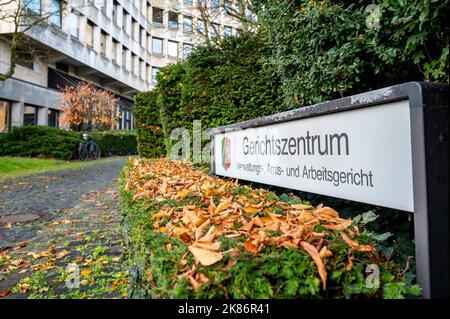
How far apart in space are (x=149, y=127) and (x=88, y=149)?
10.7 m

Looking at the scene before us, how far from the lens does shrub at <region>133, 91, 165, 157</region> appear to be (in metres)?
10.8

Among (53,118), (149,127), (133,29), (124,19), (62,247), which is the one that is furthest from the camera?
(133,29)

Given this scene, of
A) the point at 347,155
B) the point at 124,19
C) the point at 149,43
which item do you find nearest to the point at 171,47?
the point at 149,43

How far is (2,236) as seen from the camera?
461cm

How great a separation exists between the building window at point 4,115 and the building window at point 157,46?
2759 centimetres

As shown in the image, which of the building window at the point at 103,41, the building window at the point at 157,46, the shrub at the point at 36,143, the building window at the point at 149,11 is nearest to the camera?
the shrub at the point at 36,143

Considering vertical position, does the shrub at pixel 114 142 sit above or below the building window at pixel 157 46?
below

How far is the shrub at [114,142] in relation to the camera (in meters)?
22.5

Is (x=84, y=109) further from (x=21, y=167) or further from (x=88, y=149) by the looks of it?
(x=21, y=167)

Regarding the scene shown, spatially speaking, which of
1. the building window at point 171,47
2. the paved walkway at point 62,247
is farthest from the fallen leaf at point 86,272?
the building window at point 171,47

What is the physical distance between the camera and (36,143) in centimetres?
1759

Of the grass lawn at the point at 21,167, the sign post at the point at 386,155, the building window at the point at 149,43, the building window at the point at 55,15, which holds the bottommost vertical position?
the sign post at the point at 386,155

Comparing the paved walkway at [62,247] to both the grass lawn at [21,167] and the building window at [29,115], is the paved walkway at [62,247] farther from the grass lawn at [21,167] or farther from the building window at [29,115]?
the building window at [29,115]

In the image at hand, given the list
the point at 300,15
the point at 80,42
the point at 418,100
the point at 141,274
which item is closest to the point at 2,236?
the point at 141,274
